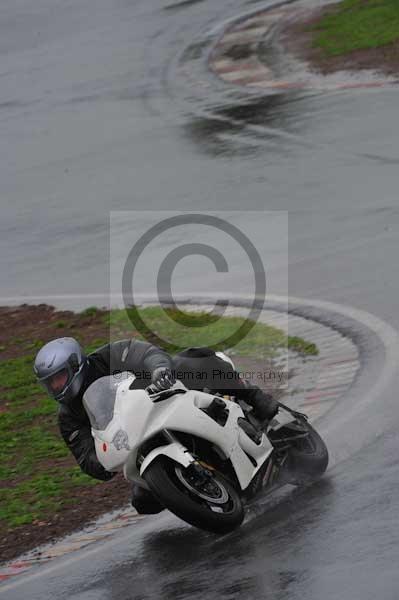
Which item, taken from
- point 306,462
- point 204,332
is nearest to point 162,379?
point 306,462

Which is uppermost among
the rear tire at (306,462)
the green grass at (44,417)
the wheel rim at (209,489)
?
the wheel rim at (209,489)

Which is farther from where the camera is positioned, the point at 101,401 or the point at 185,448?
the point at 101,401

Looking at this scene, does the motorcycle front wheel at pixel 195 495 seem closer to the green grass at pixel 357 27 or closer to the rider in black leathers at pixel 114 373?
the rider in black leathers at pixel 114 373

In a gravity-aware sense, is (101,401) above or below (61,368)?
below

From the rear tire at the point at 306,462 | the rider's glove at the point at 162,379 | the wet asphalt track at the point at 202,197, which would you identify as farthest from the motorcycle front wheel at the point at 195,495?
the rear tire at the point at 306,462

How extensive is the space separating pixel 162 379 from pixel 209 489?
Result: 29.5 inches

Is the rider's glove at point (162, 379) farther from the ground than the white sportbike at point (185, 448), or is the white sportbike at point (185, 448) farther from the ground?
the rider's glove at point (162, 379)

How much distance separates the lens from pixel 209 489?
303 inches

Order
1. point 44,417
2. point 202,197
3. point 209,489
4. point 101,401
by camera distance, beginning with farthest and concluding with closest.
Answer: point 202,197 → point 44,417 → point 101,401 → point 209,489

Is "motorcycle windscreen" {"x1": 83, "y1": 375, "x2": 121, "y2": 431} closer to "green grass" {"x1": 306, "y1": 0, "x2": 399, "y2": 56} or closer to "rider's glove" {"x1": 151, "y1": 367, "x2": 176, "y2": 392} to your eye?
"rider's glove" {"x1": 151, "y1": 367, "x2": 176, "y2": 392}

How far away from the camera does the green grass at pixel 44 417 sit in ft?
31.9

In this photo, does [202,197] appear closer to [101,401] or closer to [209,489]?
[101,401]

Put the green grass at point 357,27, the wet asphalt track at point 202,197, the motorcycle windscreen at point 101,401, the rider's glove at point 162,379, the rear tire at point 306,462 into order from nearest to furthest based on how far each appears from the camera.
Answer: the wet asphalt track at point 202,197, the rider's glove at point 162,379, the motorcycle windscreen at point 101,401, the rear tire at point 306,462, the green grass at point 357,27

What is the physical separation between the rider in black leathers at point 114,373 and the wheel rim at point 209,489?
23.3 inches
